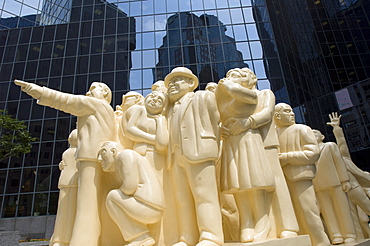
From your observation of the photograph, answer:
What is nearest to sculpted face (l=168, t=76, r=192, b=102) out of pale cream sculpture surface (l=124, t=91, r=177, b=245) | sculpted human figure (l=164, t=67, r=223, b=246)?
pale cream sculpture surface (l=124, t=91, r=177, b=245)

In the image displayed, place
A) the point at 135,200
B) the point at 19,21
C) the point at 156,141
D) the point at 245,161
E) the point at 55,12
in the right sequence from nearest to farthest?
the point at 135,200, the point at 245,161, the point at 156,141, the point at 19,21, the point at 55,12

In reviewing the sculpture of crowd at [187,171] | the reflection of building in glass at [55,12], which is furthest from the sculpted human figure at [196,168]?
the reflection of building in glass at [55,12]

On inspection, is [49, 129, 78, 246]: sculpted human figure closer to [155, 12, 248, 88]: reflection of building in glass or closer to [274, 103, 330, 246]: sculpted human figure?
[274, 103, 330, 246]: sculpted human figure

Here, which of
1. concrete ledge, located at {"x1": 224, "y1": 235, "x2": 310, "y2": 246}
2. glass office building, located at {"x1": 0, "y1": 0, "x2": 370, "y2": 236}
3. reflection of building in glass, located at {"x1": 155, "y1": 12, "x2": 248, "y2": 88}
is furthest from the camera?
reflection of building in glass, located at {"x1": 155, "y1": 12, "x2": 248, "y2": 88}

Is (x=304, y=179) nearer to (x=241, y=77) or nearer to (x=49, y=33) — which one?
(x=241, y=77)

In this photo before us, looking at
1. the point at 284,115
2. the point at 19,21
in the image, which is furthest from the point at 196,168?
the point at 19,21

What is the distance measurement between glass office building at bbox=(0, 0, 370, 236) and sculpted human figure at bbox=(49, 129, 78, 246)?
16.6 m

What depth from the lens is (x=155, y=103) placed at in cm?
352

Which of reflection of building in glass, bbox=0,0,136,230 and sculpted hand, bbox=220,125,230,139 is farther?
reflection of building in glass, bbox=0,0,136,230

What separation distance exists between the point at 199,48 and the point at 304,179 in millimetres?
18590

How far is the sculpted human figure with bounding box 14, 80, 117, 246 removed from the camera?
310 cm

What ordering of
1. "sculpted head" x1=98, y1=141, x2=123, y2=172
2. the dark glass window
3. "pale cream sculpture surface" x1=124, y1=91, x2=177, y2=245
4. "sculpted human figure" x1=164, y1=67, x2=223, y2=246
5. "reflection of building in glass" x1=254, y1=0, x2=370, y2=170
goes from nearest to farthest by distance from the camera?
"sculpted human figure" x1=164, y1=67, x2=223, y2=246 → "pale cream sculpture surface" x1=124, y1=91, x2=177, y2=245 → "sculpted head" x1=98, y1=141, x2=123, y2=172 → "reflection of building in glass" x1=254, y1=0, x2=370, y2=170 → the dark glass window

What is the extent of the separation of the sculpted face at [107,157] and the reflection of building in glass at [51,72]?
59.1 ft

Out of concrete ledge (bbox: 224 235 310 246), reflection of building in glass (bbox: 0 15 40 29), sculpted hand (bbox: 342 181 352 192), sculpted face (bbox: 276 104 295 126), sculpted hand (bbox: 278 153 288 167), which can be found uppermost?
reflection of building in glass (bbox: 0 15 40 29)
